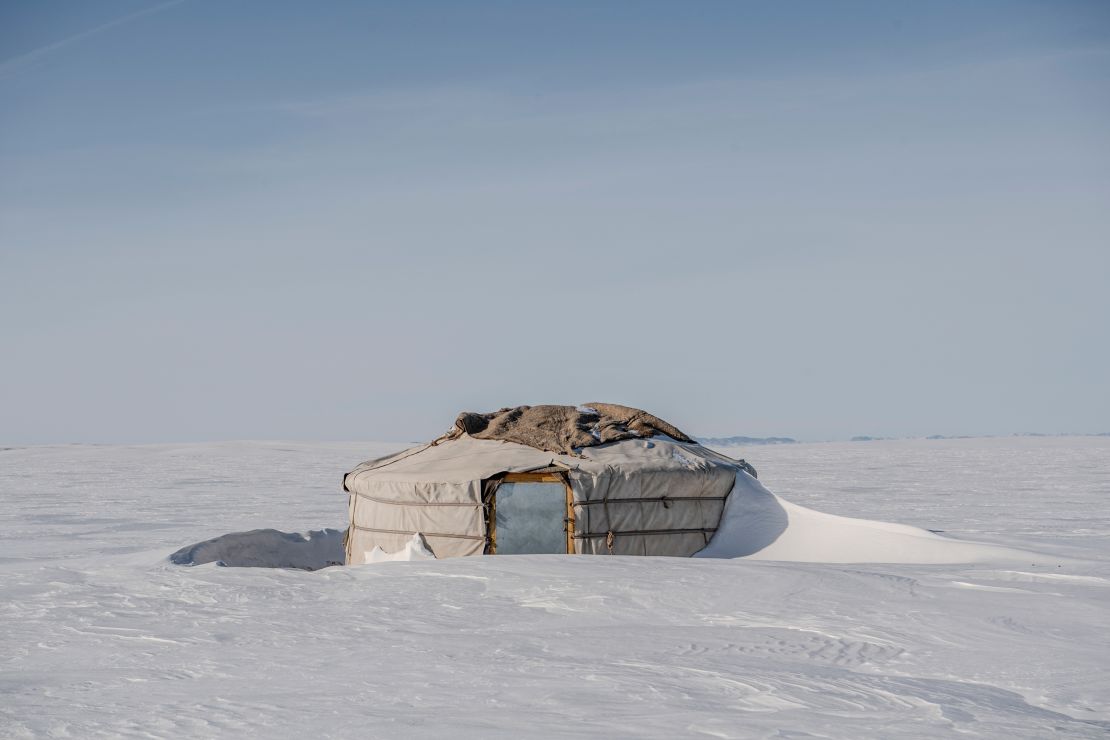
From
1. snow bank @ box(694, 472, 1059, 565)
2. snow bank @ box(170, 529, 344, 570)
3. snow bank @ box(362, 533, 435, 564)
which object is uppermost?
snow bank @ box(694, 472, 1059, 565)

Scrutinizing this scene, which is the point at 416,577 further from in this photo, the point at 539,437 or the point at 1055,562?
the point at 1055,562

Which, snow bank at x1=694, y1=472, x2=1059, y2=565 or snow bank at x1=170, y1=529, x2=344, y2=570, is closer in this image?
snow bank at x1=694, y1=472, x2=1059, y2=565

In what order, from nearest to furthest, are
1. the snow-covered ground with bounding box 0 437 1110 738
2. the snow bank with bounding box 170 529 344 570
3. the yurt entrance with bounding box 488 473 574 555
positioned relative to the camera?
1. the snow-covered ground with bounding box 0 437 1110 738
2. the yurt entrance with bounding box 488 473 574 555
3. the snow bank with bounding box 170 529 344 570

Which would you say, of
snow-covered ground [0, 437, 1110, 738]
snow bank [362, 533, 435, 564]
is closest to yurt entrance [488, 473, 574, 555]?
snow bank [362, 533, 435, 564]

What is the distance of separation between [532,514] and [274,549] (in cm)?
340

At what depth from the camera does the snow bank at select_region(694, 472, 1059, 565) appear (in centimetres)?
870

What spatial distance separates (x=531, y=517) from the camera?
8.62m

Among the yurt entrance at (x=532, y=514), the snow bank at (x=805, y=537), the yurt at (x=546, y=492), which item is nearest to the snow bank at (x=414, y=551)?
the yurt at (x=546, y=492)

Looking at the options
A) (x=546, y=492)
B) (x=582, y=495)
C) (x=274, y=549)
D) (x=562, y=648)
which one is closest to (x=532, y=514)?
(x=546, y=492)

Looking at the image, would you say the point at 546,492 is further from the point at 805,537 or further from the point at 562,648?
the point at 562,648

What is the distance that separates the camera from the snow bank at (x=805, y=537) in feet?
28.5

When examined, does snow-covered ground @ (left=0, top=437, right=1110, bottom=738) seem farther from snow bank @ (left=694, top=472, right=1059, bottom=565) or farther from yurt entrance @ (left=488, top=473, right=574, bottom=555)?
yurt entrance @ (left=488, top=473, right=574, bottom=555)

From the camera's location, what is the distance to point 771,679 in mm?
4199

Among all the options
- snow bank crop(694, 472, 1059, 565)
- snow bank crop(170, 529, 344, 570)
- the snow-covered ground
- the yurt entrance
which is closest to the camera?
the snow-covered ground
